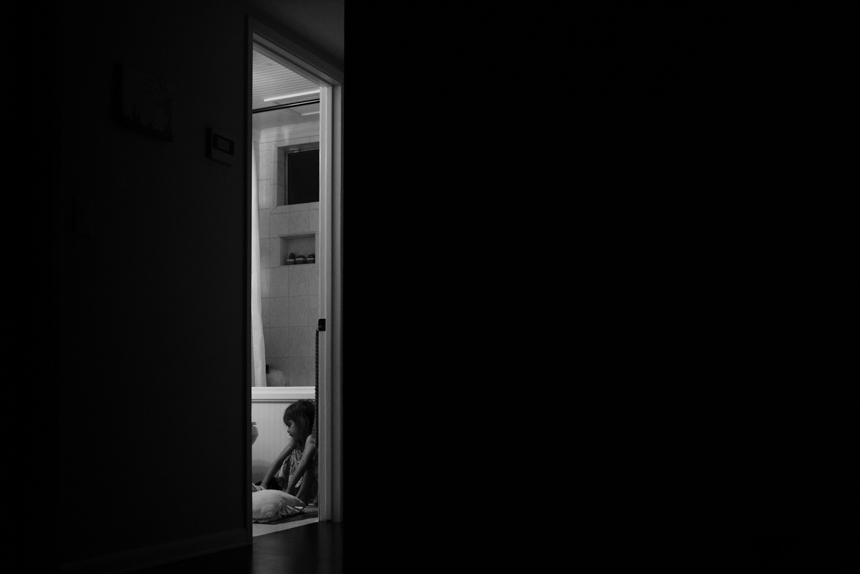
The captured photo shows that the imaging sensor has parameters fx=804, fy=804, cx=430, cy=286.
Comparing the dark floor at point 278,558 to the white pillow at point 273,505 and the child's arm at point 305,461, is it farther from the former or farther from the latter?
the child's arm at point 305,461

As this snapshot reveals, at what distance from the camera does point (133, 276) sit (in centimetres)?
288

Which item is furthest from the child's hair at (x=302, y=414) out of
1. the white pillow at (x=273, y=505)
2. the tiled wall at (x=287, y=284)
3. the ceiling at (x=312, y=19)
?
the ceiling at (x=312, y=19)

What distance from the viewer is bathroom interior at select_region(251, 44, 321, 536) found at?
6301 millimetres

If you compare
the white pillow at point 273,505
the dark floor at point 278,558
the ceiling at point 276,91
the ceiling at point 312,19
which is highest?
the ceiling at point 276,91

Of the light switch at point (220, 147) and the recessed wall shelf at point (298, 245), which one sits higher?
the light switch at point (220, 147)

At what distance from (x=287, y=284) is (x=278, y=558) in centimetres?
358

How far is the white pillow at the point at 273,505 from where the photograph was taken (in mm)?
4127

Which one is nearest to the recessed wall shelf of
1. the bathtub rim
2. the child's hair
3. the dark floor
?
the bathtub rim

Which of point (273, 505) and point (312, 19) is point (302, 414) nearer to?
point (273, 505)

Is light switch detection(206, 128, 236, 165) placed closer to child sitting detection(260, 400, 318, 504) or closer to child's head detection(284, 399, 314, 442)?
child sitting detection(260, 400, 318, 504)

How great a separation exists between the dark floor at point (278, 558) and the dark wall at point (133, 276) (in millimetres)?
123

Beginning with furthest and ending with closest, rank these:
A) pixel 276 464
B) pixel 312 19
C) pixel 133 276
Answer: pixel 276 464, pixel 312 19, pixel 133 276

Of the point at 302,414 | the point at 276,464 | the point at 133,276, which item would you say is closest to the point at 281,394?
the point at 302,414

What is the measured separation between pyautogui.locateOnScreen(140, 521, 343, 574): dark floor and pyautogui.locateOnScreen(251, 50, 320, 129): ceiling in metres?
2.78
